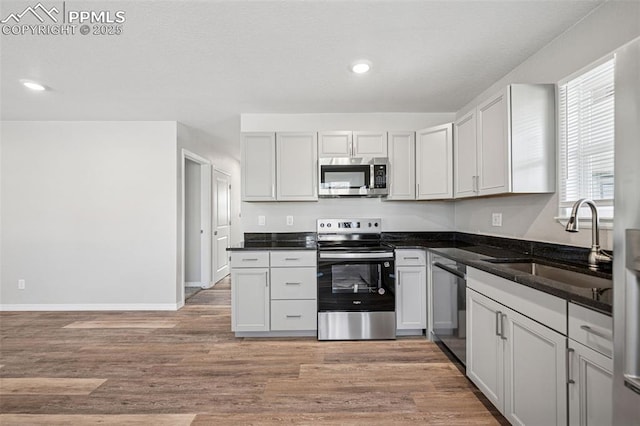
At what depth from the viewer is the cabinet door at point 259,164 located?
3541mm

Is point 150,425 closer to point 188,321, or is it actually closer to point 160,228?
point 188,321

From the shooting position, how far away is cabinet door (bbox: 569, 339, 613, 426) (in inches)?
44.6

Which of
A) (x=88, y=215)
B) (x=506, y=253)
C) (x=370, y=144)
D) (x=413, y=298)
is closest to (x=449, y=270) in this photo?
(x=506, y=253)

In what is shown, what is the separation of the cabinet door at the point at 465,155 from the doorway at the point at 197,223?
3726mm

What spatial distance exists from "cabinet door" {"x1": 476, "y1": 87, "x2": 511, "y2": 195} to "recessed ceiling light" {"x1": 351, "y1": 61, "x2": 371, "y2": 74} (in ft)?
3.22

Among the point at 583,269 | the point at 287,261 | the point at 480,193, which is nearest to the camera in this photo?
the point at 583,269

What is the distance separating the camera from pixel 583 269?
1.78m

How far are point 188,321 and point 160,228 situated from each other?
124 cm

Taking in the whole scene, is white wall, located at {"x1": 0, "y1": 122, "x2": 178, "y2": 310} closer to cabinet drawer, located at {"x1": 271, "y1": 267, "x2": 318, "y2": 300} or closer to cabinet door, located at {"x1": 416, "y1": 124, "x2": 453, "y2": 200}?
cabinet drawer, located at {"x1": 271, "y1": 267, "x2": 318, "y2": 300}

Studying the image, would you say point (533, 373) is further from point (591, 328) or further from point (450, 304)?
point (450, 304)

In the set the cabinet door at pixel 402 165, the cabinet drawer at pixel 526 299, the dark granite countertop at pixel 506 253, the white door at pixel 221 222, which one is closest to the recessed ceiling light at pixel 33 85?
the dark granite countertop at pixel 506 253

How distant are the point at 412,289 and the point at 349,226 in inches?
40.7

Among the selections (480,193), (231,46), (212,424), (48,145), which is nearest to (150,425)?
(212,424)

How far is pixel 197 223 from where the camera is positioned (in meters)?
5.30
